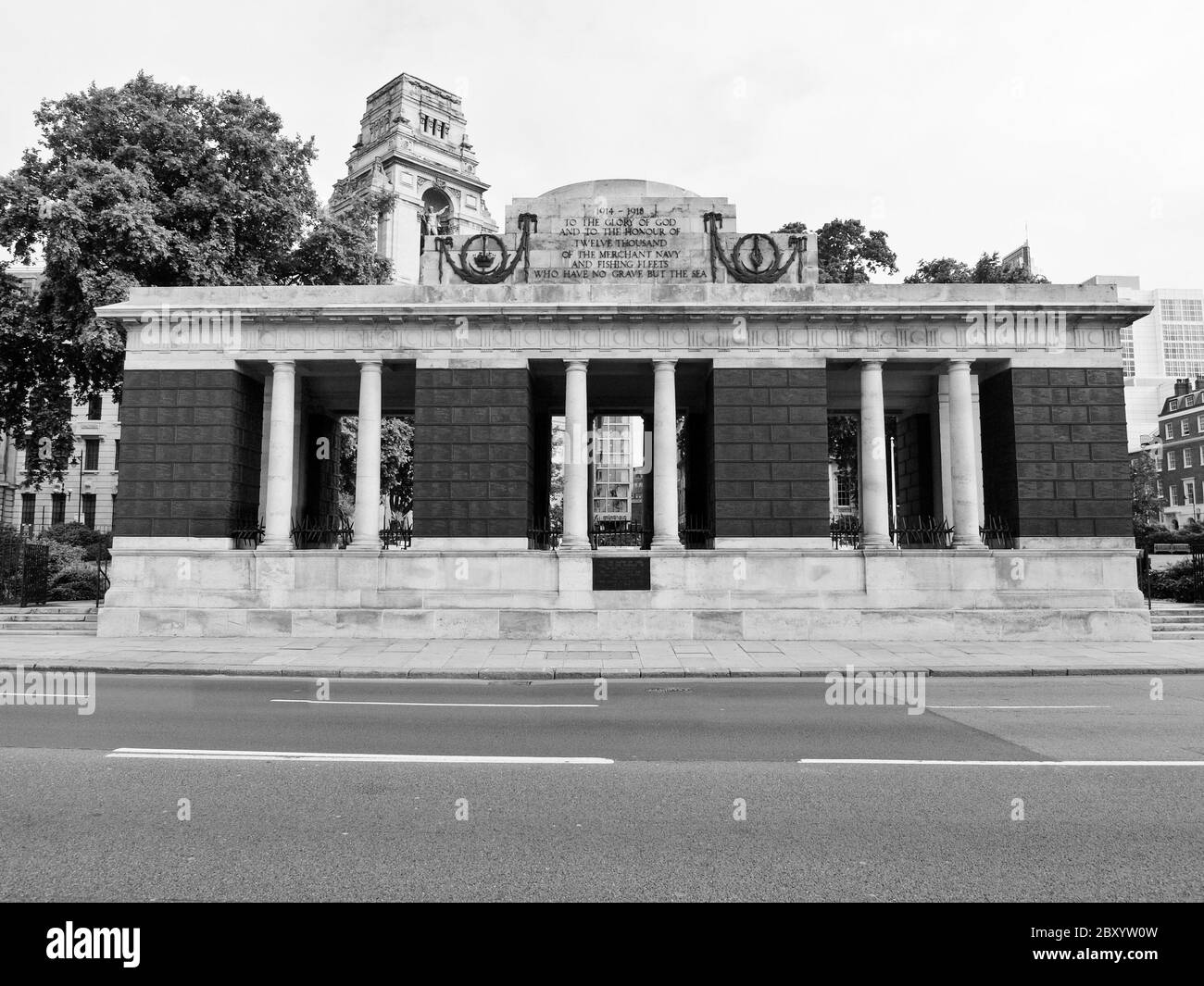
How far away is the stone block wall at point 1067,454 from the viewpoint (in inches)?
797

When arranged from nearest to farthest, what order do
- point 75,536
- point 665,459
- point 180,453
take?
1. point 180,453
2. point 665,459
3. point 75,536

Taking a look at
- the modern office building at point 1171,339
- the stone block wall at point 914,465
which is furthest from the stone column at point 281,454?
the modern office building at point 1171,339

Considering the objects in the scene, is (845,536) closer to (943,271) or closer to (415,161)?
(943,271)

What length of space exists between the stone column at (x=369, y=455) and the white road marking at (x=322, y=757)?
41.5 feet

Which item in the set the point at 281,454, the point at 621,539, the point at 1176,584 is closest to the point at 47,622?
the point at 281,454

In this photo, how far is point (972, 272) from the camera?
35156mm

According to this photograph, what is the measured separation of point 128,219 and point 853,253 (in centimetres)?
2877

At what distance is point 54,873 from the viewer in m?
4.73

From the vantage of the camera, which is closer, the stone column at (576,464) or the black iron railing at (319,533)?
the stone column at (576,464)

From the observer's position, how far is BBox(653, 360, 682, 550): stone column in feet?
67.3

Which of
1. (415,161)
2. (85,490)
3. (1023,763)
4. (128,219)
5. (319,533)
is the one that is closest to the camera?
(1023,763)

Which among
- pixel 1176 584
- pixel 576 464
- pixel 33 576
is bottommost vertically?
pixel 1176 584

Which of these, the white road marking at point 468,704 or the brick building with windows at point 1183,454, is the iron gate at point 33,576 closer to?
the white road marking at point 468,704

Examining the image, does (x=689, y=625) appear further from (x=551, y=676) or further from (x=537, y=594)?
(x=551, y=676)
